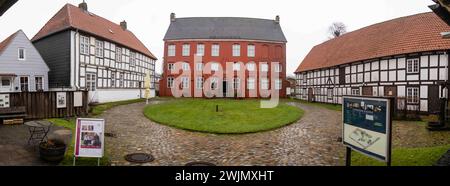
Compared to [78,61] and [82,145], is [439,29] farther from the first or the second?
[78,61]

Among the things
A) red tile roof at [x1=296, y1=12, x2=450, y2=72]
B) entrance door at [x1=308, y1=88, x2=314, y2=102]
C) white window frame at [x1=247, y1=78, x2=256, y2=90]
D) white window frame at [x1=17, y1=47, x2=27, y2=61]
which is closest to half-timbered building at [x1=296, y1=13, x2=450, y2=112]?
red tile roof at [x1=296, y1=12, x2=450, y2=72]

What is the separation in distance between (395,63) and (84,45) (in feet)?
85.9

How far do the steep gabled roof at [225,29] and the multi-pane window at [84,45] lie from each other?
1583cm

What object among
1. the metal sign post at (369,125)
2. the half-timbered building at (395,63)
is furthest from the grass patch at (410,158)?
the half-timbered building at (395,63)

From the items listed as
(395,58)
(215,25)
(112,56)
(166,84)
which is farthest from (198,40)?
(395,58)

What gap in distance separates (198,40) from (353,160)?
32.0 m

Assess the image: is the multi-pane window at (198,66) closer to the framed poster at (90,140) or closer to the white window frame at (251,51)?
the white window frame at (251,51)

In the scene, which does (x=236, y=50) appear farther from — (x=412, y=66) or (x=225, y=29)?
(x=412, y=66)

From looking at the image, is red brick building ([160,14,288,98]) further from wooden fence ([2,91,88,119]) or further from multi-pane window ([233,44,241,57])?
wooden fence ([2,91,88,119])

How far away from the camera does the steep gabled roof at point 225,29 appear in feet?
122

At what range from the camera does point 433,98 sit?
17.8 metres

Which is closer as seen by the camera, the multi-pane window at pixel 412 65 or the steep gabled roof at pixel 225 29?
the multi-pane window at pixel 412 65

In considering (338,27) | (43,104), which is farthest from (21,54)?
(338,27)

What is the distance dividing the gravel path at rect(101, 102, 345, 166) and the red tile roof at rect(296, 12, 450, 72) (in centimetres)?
1161
